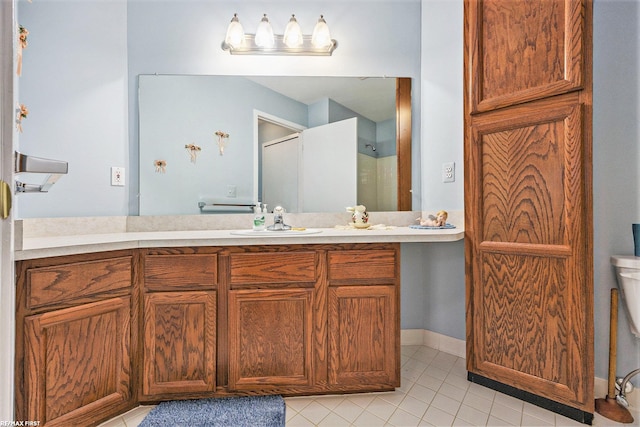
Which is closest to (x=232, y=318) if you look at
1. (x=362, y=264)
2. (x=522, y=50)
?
(x=362, y=264)

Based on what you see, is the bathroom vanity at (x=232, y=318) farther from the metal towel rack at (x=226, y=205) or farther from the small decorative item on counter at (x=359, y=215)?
the metal towel rack at (x=226, y=205)

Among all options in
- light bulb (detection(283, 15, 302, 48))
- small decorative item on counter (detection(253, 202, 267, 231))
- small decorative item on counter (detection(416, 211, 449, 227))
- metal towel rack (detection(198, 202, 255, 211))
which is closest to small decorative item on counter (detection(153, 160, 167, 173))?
metal towel rack (detection(198, 202, 255, 211))

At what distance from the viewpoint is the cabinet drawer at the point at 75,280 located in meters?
1.25

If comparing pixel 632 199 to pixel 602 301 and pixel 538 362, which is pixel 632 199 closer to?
pixel 602 301

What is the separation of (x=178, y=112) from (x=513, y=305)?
230 centimetres

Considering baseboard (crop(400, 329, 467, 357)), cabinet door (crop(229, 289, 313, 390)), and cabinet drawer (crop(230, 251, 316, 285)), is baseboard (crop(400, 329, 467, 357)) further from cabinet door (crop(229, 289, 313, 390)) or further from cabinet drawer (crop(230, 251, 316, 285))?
cabinet drawer (crop(230, 251, 316, 285))

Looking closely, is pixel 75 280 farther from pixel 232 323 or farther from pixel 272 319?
pixel 272 319

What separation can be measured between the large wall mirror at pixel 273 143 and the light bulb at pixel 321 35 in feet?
0.72

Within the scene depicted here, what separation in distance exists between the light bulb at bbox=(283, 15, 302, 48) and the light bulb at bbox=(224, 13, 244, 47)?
290mm

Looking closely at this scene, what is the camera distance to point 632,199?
1551 mm

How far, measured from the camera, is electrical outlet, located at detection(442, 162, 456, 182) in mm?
2096

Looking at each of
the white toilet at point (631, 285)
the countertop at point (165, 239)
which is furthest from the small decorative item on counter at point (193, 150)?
the white toilet at point (631, 285)

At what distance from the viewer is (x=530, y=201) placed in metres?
1.60

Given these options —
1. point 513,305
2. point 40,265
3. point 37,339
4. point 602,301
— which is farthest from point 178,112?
point 602,301
